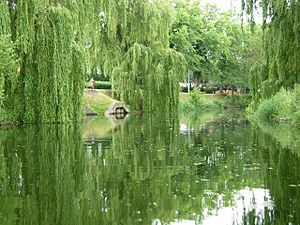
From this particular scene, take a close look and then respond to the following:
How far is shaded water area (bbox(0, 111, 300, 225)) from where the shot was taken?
4977mm

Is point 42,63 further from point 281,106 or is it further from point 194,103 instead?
point 194,103

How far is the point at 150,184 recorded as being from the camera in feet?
21.9

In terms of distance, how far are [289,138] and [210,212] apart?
8.07 metres

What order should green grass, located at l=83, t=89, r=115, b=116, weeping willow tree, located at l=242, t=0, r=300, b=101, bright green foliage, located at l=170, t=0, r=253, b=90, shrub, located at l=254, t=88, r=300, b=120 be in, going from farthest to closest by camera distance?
1. bright green foliage, located at l=170, t=0, r=253, b=90
2. green grass, located at l=83, t=89, r=115, b=116
3. shrub, located at l=254, t=88, r=300, b=120
4. weeping willow tree, located at l=242, t=0, r=300, b=101

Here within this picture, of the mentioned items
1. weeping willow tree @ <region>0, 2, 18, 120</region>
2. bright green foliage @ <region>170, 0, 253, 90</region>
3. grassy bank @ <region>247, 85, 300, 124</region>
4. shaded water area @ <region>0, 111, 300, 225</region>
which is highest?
bright green foliage @ <region>170, 0, 253, 90</region>

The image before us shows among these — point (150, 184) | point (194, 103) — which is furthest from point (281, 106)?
point (194, 103)

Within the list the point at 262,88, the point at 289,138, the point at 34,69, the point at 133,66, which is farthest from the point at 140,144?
the point at 133,66

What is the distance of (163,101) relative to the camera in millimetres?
30469

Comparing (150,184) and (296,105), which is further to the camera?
(296,105)

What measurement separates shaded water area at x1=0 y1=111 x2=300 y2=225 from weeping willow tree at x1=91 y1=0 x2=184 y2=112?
18420 mm

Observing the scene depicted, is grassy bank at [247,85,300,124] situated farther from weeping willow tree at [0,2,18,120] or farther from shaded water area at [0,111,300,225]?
weeping willow tree at [0,2,18,120]

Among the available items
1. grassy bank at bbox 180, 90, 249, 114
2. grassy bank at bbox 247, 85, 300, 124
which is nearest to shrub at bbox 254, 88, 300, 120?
grassy bank at bbox 247, 85, 300, 124

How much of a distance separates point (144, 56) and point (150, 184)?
24.1 m

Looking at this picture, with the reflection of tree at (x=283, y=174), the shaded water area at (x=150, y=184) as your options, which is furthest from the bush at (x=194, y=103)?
the shaded water area at (x=150, y=184)
